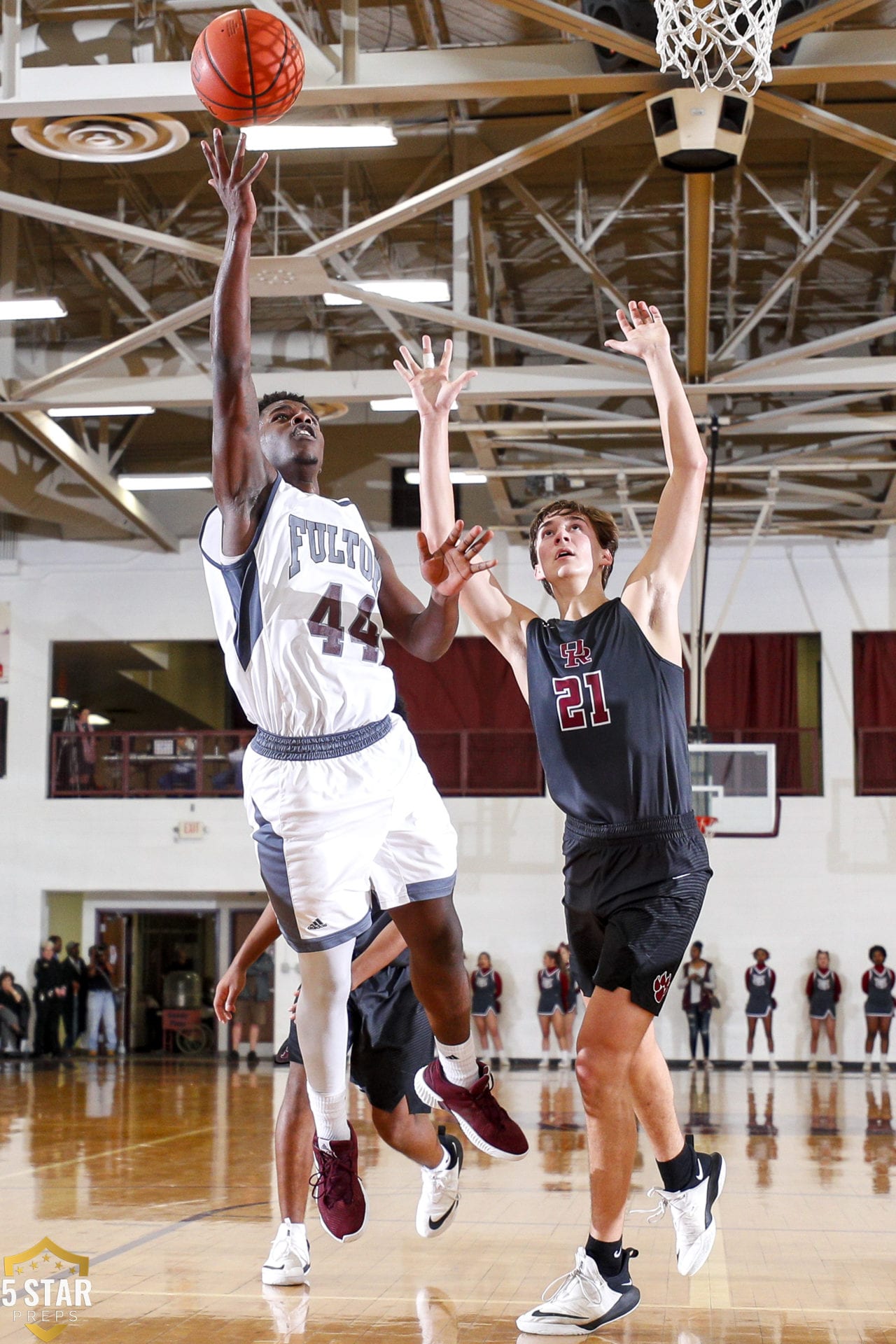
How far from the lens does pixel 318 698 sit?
385cm

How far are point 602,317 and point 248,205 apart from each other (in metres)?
14.0

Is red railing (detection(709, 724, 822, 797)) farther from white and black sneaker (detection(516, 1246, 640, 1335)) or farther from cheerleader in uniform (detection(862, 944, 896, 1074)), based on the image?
white and black sneaker (detection(516, 1246, 640, 1335))

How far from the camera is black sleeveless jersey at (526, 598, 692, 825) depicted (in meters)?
4.19

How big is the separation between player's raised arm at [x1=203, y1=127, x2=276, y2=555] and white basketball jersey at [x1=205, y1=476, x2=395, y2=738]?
73mm

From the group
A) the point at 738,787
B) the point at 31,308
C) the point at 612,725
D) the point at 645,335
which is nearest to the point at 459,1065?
the point at 612,725

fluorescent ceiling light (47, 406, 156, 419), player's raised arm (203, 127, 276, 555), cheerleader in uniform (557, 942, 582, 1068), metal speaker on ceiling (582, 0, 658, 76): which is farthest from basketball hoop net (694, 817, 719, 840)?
player's raised arm (203, 127, 276, 555)

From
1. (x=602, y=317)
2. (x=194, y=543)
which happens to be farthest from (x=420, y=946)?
(x=194, y=543)

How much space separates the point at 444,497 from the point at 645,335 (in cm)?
84

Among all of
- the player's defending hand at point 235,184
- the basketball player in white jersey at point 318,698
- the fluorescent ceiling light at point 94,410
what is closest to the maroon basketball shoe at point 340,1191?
the basketball player in white jersey at point 318,698

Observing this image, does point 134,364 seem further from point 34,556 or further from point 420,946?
point 420,946

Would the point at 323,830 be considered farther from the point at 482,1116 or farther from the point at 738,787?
the point at 738,787

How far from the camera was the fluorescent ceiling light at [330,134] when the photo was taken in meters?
9.84

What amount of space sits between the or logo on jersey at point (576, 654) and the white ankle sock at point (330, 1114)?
145cm

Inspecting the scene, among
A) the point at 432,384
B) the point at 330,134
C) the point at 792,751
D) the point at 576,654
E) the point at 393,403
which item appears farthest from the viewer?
the point at 792,751
